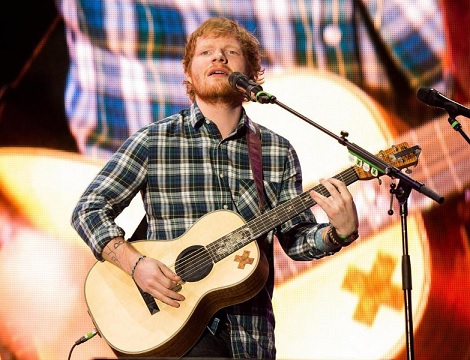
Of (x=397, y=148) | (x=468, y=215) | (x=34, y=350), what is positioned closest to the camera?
(x=397, y=148)

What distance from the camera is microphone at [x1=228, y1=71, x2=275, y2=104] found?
9.86ft

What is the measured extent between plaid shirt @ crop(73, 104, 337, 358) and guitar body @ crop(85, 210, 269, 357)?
0.45 ft

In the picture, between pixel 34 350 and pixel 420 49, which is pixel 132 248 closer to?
pixel 34 350

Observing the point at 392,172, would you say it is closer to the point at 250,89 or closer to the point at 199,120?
the point at 250,89

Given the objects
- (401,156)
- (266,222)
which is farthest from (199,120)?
(401,156)

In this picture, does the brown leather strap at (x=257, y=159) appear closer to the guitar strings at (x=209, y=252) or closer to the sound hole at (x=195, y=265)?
the guitar strings at (x=209, y=252)

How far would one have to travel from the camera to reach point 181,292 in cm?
340

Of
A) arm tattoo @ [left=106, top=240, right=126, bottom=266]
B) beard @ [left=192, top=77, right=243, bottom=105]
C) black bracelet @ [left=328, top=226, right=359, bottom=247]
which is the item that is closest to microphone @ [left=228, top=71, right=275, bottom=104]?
beard @ [left=192, top=77, right=243, bottom=105]

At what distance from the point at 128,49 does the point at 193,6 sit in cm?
48

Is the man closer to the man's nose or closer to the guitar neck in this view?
the man's nose

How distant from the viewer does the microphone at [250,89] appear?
3.00 meters

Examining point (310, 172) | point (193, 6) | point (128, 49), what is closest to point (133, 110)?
point (128, 49)

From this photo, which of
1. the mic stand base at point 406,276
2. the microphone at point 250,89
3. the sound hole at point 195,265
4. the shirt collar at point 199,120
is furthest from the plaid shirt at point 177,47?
the mic stand base at point 406,276

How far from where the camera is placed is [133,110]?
15.5 feet
